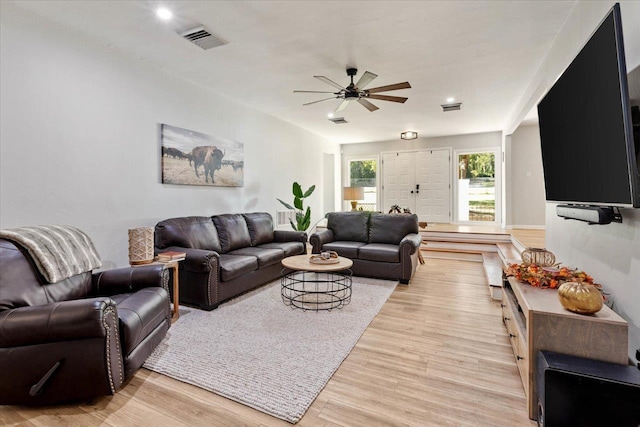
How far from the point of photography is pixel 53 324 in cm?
165

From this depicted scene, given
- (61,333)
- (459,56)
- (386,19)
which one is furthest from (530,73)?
(61,333)

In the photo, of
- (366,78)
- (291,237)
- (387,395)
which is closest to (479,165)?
(291,237)

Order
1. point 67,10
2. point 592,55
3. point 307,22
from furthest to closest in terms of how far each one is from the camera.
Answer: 1. point 307,22
2. point 67,10
3. point 592,55

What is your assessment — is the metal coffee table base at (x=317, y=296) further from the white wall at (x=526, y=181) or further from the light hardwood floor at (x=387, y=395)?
the white wall at (x=526, y=181)

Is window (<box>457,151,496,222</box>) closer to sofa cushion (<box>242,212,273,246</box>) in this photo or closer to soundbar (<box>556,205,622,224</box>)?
sofa cushion (<box>242,212,273,246</box>)

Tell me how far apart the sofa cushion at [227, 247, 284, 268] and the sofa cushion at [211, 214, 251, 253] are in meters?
0.11

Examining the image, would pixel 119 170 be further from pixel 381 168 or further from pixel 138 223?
pixel 381 168

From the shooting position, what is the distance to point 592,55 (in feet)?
5.23

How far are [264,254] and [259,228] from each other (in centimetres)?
87

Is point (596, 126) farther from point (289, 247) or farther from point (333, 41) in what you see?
point (289, 247)

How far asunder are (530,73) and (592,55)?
116 inches

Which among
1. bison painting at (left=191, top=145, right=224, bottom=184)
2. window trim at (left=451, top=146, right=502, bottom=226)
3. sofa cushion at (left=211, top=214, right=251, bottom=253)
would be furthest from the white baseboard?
bison painting at (left=191, top=145, right=224, bottom=184)

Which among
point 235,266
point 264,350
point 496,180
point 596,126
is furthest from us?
point 496,180

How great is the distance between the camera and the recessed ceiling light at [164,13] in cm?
259
